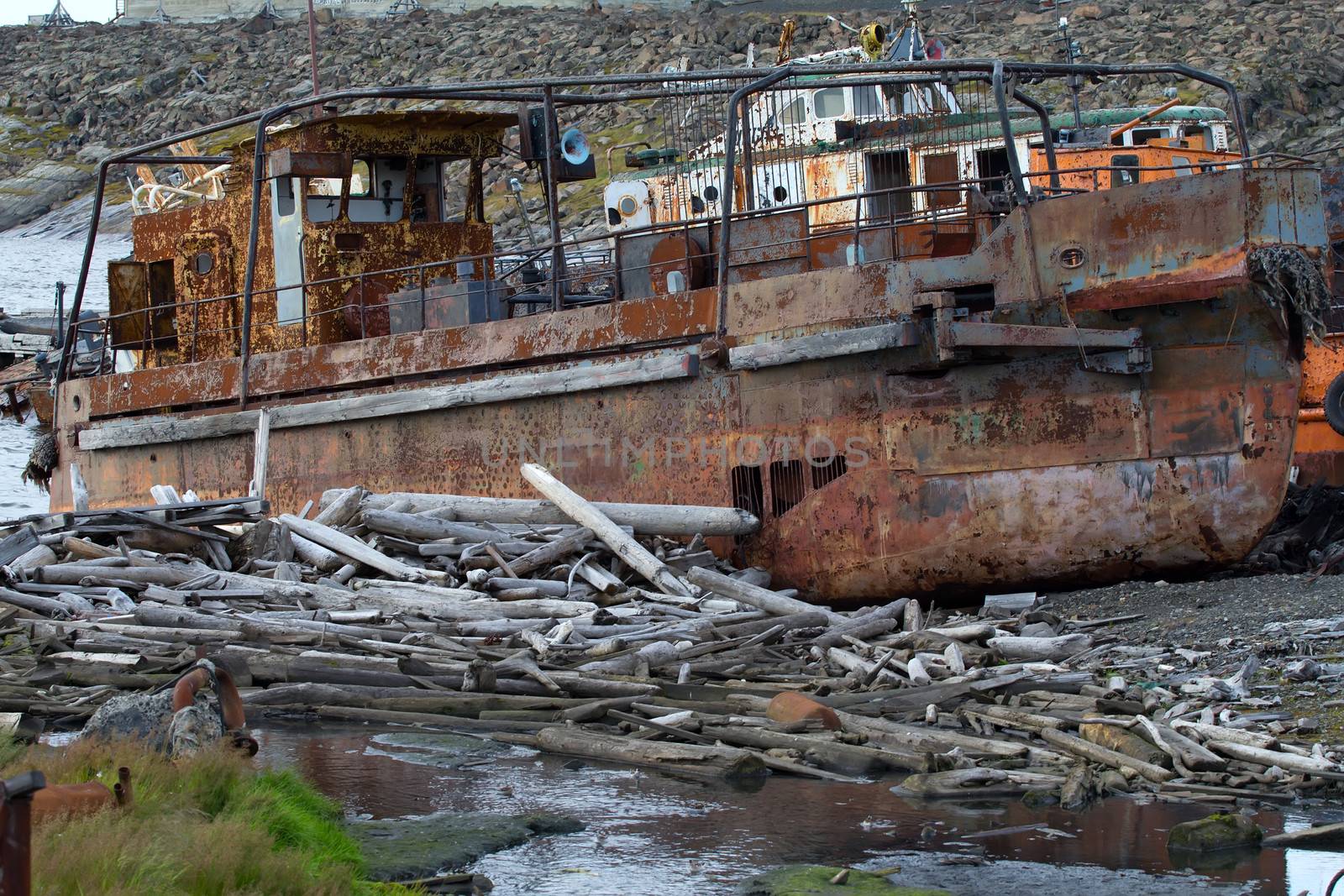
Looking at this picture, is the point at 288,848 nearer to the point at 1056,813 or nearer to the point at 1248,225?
the point at 1056,813

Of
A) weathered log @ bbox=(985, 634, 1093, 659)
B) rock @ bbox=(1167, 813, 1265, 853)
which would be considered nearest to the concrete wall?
weathered log @ bbox=(985, 634, 1093, 659)

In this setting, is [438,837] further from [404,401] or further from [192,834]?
[404,401]

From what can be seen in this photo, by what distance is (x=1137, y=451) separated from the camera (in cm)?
1187

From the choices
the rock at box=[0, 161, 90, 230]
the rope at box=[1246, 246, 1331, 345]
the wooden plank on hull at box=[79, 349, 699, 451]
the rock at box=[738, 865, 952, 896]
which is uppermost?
the rock at box=[0, 161, 90, 230]

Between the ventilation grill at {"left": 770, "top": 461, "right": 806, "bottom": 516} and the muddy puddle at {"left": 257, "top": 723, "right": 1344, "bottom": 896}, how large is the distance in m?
5.03

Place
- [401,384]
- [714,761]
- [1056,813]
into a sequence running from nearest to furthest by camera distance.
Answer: [1056,813] → [714,761] → [401,384]

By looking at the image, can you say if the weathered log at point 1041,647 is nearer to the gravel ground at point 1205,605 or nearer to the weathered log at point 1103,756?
the gravel ground at point 1205,605

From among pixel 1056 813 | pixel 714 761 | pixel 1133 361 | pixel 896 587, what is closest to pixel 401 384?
pixel 896 587

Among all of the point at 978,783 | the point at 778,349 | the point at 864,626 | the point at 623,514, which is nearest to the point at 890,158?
the point at 778,349

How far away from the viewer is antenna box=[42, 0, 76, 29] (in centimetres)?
8506

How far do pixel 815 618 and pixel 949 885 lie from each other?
5.24 m

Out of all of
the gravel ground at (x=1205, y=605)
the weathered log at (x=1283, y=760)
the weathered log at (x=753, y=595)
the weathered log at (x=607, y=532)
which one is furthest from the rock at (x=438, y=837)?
the weathered log at (x=607, y=532)

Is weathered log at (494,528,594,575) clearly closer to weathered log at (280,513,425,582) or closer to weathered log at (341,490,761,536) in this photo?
weathered log at (341,490,761,536)

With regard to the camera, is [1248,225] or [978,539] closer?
[1248,225]
